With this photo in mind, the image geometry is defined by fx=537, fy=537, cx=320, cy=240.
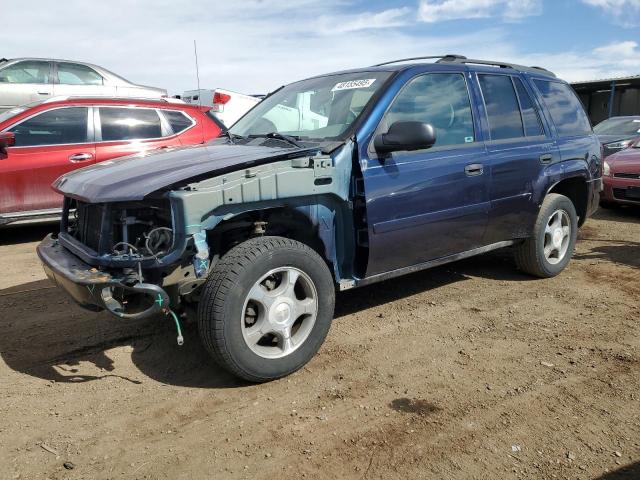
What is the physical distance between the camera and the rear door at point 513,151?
167 inches

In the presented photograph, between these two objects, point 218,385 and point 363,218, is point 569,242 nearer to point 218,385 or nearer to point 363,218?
point 363,218

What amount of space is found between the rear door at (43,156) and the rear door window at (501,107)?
15.2 feet

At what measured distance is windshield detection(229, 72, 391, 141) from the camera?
12.0 ft

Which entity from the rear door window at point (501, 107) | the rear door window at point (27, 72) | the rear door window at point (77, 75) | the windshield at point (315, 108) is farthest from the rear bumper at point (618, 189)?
the rear door window at point (27, 72)

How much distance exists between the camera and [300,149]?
3262 mm

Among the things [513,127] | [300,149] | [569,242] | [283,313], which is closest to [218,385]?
[283,313]

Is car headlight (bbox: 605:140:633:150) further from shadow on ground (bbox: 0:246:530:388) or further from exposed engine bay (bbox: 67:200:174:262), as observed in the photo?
exposed engine bay (bbox: 67:200:174:262)

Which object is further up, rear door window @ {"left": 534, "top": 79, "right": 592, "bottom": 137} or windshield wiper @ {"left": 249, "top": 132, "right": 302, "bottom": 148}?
rear door window @ {"left": 534, "top": 79, "right": 592, "bottom": 137}

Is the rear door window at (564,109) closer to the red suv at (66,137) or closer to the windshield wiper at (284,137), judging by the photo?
the windshield wiper at (284,137)

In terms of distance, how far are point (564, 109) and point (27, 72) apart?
8780 millimetres

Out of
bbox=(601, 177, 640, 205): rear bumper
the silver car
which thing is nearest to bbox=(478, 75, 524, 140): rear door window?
bbox=(601, 177, 640, 205): rear bumper

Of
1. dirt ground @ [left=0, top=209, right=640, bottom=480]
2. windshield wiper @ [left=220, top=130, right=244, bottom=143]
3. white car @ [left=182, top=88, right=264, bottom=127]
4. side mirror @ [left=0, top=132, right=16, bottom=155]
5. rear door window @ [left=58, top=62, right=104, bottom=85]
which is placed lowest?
dirt ground @ [left=0, top=209, right=640, bottom=480]

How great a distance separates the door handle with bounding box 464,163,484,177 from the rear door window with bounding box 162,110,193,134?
435cm

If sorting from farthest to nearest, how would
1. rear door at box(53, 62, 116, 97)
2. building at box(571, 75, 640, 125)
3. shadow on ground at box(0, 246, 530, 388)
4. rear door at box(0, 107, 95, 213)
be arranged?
building at box(571, 75, 640, 125), rear door at box(53, 62, 116, 97), rear door at box(0, 107, 95, 213), shadow on ground at box(0, 246, 530, 388)
